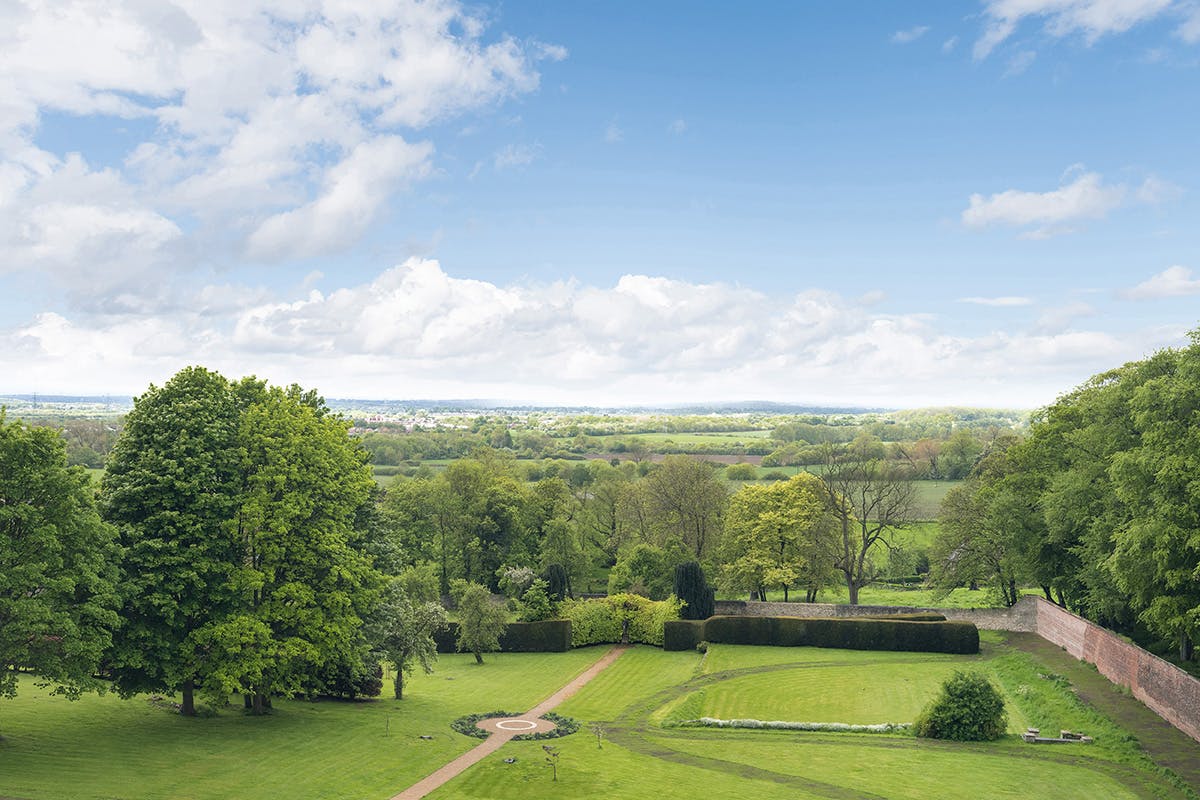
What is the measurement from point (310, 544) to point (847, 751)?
21.4 metres

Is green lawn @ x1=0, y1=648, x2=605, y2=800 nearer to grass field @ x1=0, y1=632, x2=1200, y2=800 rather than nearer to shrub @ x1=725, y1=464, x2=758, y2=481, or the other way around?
grass field @ x1=0, y1=632, x2=1200, y2=800

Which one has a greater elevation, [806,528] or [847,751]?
[806,528]

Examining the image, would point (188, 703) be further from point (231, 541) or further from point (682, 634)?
point (682, 634)

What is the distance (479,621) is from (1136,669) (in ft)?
114

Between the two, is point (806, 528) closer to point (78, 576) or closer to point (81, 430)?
point (78, 576)

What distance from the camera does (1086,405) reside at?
46.8 metres

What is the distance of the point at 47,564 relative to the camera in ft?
81.3

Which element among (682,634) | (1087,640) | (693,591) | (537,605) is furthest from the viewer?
(693,591)

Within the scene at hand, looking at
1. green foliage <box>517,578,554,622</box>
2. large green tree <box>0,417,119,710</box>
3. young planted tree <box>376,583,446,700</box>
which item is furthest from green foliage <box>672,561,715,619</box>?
large green tree <box>0,417,119,710</box>

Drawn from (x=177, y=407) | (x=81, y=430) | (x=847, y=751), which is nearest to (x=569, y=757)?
(x=847, y=751)

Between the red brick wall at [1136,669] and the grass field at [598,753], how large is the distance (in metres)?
2.34

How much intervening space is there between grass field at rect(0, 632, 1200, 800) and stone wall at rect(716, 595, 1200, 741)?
240cm

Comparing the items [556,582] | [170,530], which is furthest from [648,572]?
[170,530]

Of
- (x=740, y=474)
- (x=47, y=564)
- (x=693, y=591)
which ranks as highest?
(x=47, y=564)
